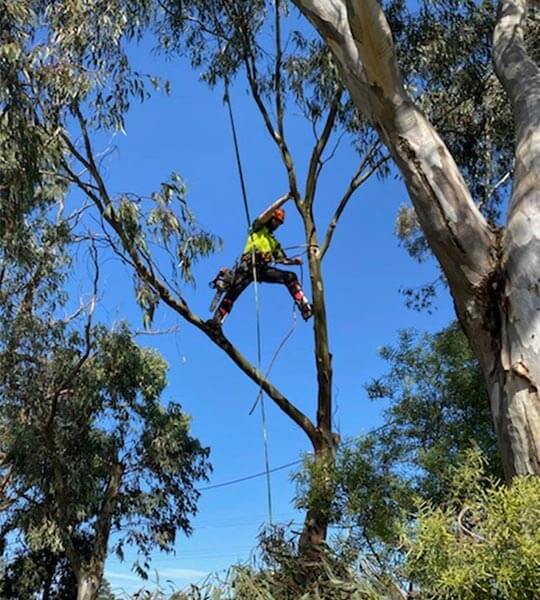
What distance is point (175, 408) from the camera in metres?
9.95

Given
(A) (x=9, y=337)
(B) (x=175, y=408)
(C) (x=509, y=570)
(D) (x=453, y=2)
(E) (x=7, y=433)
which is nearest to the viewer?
(C) (x=509, y=570)

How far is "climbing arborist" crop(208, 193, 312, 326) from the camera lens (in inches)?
189

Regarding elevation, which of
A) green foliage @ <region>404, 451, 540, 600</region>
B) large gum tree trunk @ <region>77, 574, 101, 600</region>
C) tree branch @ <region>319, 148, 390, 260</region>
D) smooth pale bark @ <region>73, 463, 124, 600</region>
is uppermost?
tree branch @ <region>319, 148, 390, 260</region>

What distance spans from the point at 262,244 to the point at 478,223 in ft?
7.71

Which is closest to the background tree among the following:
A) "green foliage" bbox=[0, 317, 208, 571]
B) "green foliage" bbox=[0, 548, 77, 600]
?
"green foliage" bbox=[0, 317, 208, 571]

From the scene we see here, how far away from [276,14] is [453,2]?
147cm

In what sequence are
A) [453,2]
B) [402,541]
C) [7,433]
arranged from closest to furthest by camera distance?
[402,541] → [453,2] → [7,433]

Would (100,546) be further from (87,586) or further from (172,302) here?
(172,302)

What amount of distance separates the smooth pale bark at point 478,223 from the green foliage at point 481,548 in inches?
26.6

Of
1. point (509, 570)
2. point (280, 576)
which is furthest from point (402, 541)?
point (280, 576)

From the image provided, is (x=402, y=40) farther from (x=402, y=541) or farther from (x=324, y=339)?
(x=402, y=541)

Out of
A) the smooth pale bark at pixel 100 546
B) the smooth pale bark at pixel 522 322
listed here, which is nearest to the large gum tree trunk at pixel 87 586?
the smooth pale bark at pixel 100 546

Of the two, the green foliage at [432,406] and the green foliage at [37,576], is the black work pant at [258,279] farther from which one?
the green foliage at [37,576]

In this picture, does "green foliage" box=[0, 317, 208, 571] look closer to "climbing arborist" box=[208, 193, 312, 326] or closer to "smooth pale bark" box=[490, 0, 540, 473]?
"climbing arborist" box=[208, 193, 312, 326]
